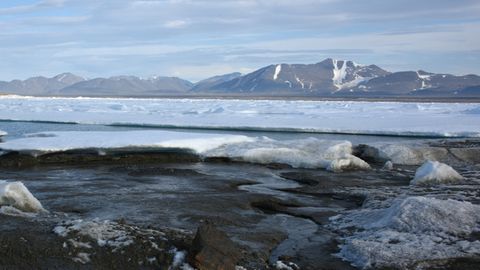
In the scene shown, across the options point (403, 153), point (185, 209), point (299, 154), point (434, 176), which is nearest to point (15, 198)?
point (185, 209)

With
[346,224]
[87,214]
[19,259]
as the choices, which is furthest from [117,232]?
[346,224]

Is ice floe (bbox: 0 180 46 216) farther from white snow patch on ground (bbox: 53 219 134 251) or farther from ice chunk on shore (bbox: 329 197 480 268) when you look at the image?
ice chunk on shore (bbox: 329 197 480 268)

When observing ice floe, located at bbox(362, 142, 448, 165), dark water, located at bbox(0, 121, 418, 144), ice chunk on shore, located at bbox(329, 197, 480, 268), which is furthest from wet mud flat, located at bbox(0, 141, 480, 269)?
dark water, located at bbox(0, 121, 418, 144)

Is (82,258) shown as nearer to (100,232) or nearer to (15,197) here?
(100,232)

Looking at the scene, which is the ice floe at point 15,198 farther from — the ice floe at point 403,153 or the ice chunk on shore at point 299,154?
the ice floe at point 403,153

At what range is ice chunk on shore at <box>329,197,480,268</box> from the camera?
6414 millimetres

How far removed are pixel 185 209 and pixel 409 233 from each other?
11.1 feet

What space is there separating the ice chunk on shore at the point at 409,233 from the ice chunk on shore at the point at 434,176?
3.15m

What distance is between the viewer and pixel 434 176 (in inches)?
442

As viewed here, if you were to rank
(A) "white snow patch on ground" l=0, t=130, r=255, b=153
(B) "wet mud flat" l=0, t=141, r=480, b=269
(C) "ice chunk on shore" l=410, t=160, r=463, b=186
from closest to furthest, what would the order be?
(B) "wet mud flat" l=0, t=141, r=480, b=269, (C) "ice chunk on shore" l=410, t=160, r=463, b=186, (A) "white snow patch on ground" l=0, t=130, r=255, b=153

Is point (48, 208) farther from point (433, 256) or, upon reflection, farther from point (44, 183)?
point (433, 256)

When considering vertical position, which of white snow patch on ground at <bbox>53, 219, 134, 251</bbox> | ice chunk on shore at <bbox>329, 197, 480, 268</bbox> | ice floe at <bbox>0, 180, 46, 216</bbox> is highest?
ice floe at <bbox>0, 180, 46, 216</bbox>

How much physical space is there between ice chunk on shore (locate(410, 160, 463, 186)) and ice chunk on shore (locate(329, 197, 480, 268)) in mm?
3152

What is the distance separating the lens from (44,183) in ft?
36.6
